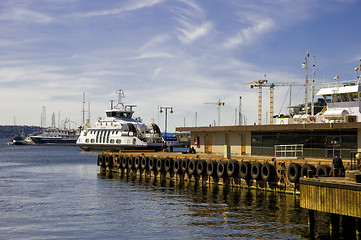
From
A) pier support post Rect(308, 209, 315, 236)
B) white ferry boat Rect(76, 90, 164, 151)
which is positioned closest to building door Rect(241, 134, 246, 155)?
pier support post Rect(308, 209, 315, 236)

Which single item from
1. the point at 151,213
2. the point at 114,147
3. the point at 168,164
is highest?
the point at 114,147

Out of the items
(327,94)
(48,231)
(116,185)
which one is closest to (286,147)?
(327,94)

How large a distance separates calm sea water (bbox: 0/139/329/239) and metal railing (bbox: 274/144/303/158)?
597 centimetres

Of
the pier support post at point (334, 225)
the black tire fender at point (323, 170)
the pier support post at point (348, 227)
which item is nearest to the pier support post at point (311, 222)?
the pier support post at point (334, 225)

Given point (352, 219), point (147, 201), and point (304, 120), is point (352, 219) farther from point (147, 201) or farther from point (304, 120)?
point (304, 120)

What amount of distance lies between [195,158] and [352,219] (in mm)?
24766

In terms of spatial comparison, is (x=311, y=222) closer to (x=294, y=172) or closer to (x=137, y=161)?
(x=294, y=172)

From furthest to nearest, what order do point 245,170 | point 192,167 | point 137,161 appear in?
1. point 137,161
2. point 192,167
3. point 245,170

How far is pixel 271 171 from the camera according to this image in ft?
116

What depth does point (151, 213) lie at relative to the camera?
28812mm

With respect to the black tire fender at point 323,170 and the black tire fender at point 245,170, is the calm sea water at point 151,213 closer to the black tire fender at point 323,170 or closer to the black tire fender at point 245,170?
the black tire fender at point 245,170

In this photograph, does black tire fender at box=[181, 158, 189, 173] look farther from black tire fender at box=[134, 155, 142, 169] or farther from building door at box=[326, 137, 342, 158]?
building door at box=[326, 137, 342, 158]

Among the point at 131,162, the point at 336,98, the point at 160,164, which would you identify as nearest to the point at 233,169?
the point at 160,164

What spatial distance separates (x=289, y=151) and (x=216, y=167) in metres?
7.05
